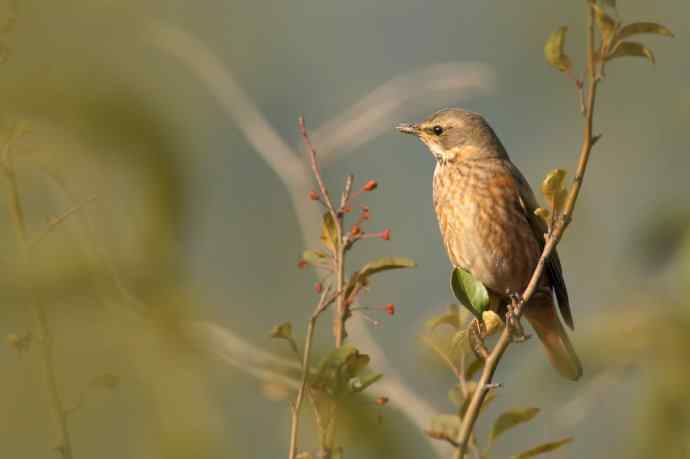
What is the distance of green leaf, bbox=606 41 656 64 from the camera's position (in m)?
1.73

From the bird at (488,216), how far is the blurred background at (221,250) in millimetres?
148

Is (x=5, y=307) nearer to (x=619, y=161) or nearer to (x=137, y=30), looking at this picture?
(x=137, y=30)

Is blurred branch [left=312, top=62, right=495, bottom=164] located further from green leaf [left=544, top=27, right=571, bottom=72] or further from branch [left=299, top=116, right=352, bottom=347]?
green leaf [left=544, top=27, right=571, bottom=72]

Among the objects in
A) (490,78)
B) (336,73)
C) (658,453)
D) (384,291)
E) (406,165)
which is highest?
(336,73)

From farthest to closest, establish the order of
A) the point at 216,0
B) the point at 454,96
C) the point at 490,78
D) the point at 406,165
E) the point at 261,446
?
the point at 406,165 → the point at 216,0 → the point at 454,96 → the point at 490,78 → the point at 261,446

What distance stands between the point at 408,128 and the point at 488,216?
572 mm

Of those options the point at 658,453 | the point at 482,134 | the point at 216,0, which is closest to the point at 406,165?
the point at 482,134

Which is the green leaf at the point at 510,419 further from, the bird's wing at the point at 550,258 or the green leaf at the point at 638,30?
the bird's wing at the point at 550,258

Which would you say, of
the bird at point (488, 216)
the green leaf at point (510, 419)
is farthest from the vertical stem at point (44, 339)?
the bird at point (488, 216)

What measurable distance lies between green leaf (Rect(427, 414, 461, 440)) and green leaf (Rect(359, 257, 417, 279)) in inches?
12.3

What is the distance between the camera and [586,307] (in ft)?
11.5

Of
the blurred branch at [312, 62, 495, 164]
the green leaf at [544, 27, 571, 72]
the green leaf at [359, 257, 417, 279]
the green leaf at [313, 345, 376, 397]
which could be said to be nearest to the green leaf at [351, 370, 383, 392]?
the green leaf at [313, 345, 376, 397]

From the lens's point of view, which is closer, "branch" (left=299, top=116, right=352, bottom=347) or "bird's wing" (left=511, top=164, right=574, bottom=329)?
"branch" (left=299, top=116, right=352, bottom=347)

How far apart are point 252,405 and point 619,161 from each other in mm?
2268
